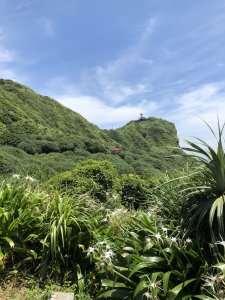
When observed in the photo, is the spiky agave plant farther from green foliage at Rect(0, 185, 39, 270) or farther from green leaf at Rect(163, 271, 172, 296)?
green foliage at Rect(0, 185, 39, 270)

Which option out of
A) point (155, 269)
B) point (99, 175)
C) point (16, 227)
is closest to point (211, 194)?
point (155, 269)

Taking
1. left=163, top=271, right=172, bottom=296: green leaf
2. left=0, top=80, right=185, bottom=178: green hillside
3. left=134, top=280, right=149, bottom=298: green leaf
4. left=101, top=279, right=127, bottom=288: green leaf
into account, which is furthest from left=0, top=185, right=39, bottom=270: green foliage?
left=0, top=80, right=185, bottom=178: green hillside

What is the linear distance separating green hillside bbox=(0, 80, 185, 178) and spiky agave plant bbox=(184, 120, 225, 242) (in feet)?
1.52

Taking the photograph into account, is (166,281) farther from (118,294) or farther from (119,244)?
(119,244)

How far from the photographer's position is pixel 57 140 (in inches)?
956

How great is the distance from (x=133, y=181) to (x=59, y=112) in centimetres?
3155

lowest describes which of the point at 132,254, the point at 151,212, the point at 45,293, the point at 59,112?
the point at 45,293

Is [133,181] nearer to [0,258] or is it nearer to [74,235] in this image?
[74,235]

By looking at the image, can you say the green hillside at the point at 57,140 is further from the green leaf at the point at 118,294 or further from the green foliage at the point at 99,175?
the green leaf at the point at 118,294

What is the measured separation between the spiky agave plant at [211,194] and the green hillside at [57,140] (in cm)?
46

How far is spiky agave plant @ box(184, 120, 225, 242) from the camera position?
4.28 metres

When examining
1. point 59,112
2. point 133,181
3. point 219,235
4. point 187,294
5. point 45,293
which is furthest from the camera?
point 59,112

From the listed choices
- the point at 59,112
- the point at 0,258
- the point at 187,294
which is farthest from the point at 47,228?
the point at 59,112

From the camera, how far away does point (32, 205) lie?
5355 mm
